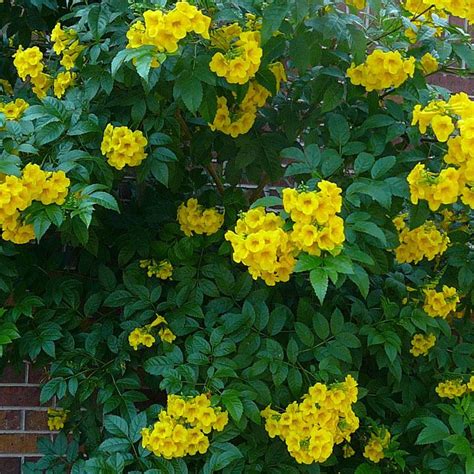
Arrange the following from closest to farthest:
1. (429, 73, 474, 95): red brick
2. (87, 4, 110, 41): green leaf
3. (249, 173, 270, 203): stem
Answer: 1. (87, 4, 110, 41): green leaf
2. (249, 173, 270, 203): stem
3. (429, 73, 474, 95): red brick

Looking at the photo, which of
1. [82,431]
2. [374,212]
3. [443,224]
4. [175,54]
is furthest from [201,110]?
[82,431]

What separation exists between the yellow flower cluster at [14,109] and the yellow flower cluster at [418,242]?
3.29ft

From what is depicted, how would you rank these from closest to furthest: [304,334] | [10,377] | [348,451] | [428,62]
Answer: [304,334]
[428,62]
[348,451]
[10,377]

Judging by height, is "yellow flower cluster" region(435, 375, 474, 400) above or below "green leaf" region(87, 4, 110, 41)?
below

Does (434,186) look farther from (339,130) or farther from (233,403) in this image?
(233,403)

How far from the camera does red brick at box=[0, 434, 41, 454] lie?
8.86 feet

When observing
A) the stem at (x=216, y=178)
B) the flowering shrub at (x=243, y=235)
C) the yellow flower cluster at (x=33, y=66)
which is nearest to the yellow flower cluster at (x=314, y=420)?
the flowering shrub at (x=243, y=235)

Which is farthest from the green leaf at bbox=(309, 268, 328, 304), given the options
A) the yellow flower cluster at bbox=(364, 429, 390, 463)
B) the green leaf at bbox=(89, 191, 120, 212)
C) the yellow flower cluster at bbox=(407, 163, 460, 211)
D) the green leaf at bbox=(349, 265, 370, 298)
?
the yellow flower cluster at bbox=(364, 429, 390, 463)

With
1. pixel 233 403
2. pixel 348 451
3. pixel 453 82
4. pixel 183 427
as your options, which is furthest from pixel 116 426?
pixel 453 82

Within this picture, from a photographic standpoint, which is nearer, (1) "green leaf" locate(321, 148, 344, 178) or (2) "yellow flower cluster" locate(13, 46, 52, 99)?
(1) "green leaf" locate(321, 148, 344, 178)

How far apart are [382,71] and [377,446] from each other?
1.01 meters

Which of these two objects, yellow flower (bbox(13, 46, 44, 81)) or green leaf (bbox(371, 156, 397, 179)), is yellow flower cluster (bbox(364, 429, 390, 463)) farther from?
yellow flower (bbox(13, 46, 44, 81))

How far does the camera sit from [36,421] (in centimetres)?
271

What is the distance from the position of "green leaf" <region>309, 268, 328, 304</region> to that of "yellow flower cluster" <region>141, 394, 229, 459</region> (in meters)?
0.48
